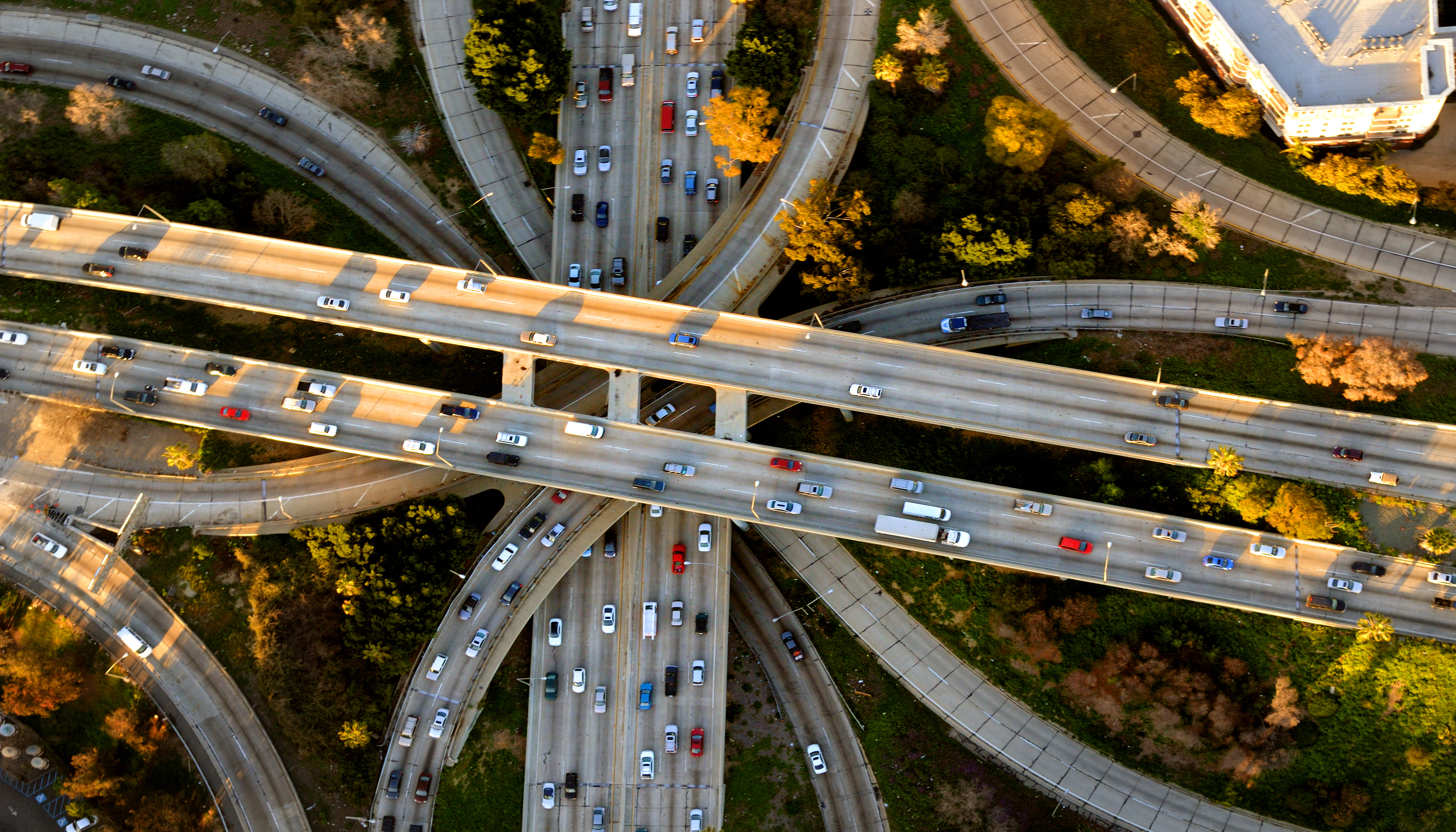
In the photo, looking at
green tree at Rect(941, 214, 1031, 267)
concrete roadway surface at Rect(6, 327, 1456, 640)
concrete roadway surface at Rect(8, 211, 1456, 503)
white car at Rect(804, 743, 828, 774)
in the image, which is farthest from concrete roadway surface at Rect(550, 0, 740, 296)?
white car at Rect(804, 743, 828, 774)

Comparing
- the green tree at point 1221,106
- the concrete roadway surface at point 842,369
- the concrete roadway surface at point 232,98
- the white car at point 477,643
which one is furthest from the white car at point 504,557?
the green tree at point 1221,106

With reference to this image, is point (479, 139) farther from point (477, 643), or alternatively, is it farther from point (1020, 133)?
point (1020, 133)

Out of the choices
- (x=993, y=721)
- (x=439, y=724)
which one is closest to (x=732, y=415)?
(x=993, y=721)

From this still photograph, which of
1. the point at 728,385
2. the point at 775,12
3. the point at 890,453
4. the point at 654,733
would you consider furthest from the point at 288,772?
the point at 775,12

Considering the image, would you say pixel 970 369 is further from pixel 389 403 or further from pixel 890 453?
pixel 389 403

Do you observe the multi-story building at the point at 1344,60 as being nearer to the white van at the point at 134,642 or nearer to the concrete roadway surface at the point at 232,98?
the concrete roadway surface at the point at 232,98

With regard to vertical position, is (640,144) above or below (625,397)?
above
